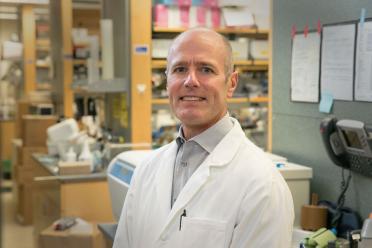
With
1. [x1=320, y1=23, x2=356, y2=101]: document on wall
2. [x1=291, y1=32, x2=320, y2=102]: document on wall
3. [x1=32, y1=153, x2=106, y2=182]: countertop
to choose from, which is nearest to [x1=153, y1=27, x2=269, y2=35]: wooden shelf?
[x1=32, y1=153, x2=106, y2=182]: countertop

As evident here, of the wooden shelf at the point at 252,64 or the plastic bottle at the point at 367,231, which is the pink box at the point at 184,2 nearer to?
the wooden shelf at the point at 252,64

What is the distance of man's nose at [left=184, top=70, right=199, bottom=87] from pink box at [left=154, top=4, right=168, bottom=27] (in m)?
2.81

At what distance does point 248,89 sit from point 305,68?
7.72 feet

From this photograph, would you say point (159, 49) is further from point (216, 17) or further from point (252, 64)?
point (252, 64)

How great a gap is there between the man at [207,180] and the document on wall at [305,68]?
0.87m

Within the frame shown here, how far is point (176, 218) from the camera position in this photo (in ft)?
4.96

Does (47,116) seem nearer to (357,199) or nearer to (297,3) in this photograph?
(297,3)

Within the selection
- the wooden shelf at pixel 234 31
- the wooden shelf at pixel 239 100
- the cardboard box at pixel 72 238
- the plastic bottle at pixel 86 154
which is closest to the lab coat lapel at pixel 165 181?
the cardboard box at pixel 72 238

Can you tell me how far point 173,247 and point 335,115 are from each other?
108 cm

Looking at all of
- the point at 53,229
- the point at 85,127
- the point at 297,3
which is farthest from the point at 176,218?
the point at 85,127

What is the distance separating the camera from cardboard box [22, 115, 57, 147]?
5.26 meters

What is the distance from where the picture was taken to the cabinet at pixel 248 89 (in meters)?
4.39

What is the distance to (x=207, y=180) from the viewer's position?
4.98ft

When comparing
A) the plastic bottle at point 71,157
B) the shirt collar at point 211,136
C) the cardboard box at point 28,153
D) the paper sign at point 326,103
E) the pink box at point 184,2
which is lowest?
the cardboard box at point 28,153
